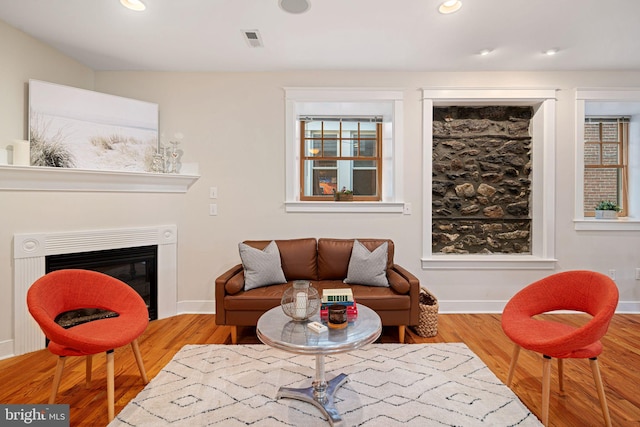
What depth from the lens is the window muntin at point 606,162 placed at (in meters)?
3.73

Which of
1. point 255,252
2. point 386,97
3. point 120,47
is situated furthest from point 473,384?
point 120,47

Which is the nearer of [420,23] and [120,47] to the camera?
[420,23]

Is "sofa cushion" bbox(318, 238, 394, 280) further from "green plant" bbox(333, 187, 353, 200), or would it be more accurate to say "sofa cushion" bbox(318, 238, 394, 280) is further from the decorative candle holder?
the decorative candle holder

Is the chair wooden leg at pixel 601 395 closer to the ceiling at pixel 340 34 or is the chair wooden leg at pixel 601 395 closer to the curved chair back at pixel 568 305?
the curved chair back at pixel 568 305

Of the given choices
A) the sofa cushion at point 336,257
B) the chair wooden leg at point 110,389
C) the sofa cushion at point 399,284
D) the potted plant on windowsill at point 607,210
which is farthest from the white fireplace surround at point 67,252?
the potted plant on windowsill at point 607,210

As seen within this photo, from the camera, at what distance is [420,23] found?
2.46 meters

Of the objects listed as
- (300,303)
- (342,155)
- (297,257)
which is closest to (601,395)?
(300,303)

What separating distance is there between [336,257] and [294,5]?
2131 millimetres

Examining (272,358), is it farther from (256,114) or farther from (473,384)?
(256,114)

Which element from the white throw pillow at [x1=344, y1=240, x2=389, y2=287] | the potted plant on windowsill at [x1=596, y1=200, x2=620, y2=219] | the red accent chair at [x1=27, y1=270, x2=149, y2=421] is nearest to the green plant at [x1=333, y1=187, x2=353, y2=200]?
A: the white throw pillow at [x1=344, y1=240, x2=389, y2=287]

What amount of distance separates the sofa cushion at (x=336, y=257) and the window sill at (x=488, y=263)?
608 millimetres

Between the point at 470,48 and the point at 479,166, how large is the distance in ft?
4.39

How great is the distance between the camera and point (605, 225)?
3.33 m

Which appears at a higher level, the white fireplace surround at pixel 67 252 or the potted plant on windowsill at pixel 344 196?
the potted plant on windowsill at pixel 344 196
